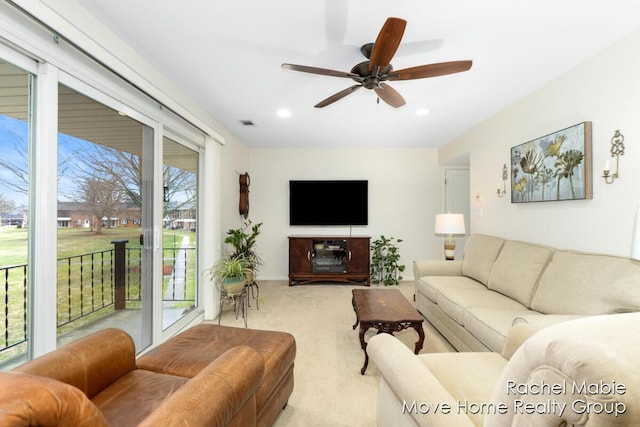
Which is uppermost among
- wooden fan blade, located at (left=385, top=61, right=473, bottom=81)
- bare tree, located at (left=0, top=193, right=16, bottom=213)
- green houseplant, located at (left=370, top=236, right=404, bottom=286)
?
wooden fan blade, located at (left=385, top=61, right=473, bottom=81)

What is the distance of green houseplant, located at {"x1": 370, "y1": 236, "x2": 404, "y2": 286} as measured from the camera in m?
4.64

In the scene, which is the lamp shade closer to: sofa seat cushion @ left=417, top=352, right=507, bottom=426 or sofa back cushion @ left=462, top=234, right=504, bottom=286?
sofa back cushion @ left=462, top=234, right=504, bottom=286

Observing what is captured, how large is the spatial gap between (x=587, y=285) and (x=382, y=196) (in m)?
3.27

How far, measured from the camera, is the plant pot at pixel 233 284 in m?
2.66

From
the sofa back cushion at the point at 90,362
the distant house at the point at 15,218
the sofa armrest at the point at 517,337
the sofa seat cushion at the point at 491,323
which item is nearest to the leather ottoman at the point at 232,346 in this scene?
the sofa back cushion at the point at 90,362

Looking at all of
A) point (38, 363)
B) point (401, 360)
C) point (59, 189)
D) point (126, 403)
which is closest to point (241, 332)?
point (126, 403)

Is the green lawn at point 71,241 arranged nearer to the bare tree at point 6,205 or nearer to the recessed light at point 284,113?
the bare tree at point 6,205

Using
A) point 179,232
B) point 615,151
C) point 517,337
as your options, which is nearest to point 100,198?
point 179,232

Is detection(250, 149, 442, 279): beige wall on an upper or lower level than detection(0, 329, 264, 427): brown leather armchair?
Answer: upper

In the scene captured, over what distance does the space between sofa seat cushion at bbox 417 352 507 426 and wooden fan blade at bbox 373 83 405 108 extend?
178 centimetres

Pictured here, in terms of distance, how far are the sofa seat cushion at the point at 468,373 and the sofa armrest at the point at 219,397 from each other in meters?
0.83

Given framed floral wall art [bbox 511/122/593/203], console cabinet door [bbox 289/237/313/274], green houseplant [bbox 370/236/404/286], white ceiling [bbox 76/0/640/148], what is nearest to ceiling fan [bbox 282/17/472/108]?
white ceiling [bbox 76/0/640/148]

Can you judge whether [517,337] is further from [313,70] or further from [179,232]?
[179,232]

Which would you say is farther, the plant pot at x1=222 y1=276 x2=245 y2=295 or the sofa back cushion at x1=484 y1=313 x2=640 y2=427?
the plant pot at x1=222 y1=276 x2=245 y2=295
